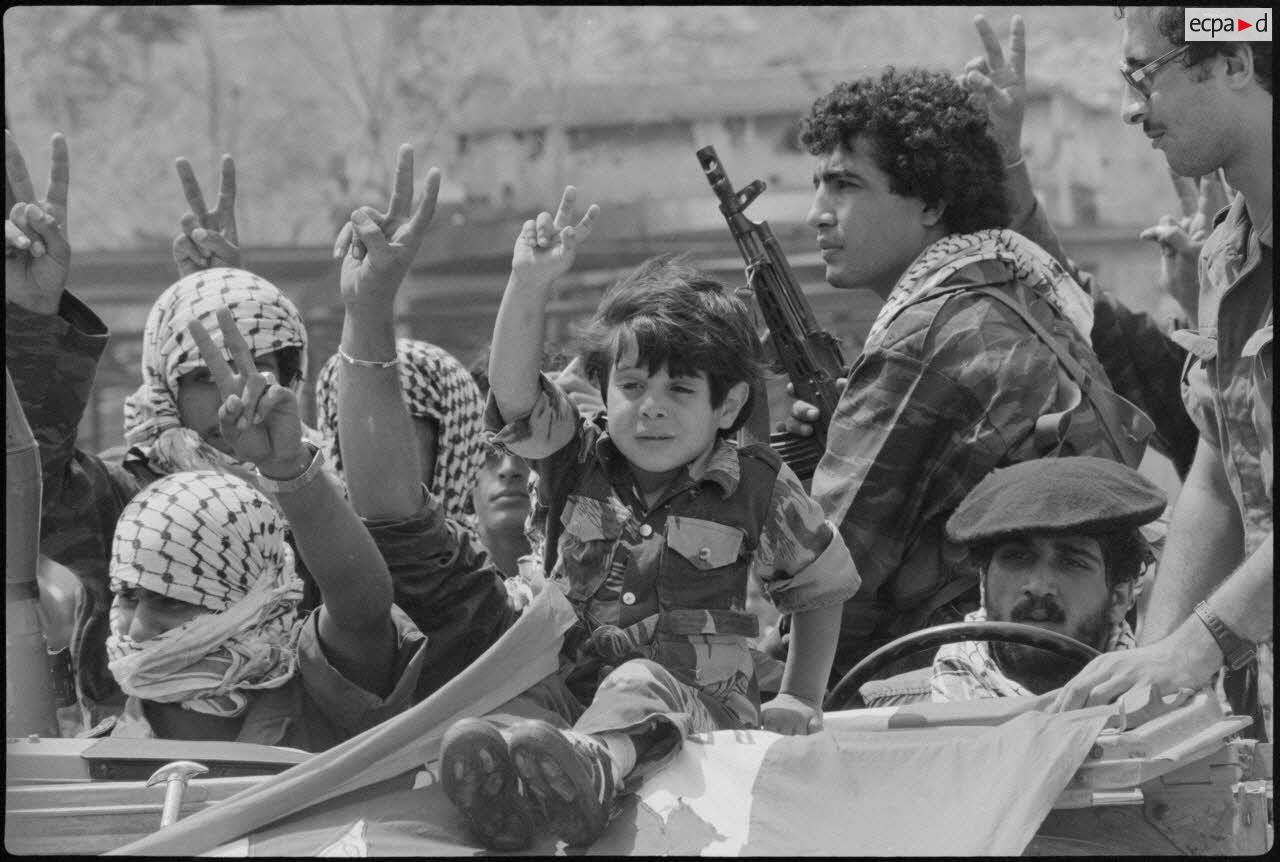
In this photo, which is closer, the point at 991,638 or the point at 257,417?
the point at 257,417

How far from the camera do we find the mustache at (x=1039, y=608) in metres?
3.79

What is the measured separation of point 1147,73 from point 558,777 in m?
1.86

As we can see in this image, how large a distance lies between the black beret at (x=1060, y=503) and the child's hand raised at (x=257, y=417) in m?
1.45

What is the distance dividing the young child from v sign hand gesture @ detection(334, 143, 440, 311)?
0.24 meters

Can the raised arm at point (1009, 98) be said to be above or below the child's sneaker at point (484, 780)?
above

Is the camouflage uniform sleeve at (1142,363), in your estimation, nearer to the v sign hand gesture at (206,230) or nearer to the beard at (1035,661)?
the beard at (1035,661)

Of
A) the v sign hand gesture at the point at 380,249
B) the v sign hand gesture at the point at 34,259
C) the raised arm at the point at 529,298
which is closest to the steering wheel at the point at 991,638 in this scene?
the raised arm at the point at 529,298

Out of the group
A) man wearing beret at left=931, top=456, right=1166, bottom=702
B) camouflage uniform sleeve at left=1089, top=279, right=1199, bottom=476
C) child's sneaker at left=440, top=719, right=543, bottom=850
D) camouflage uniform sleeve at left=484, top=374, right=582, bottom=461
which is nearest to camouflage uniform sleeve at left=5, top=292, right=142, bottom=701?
camouflage uniform sleeve at left=484, top=374, right=582, bottom=461

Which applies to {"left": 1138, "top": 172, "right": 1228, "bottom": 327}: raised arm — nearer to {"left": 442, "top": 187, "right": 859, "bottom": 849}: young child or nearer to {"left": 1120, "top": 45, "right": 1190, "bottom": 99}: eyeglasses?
{"left": 1120, "top": 45, "right": 1190, "bottom": 99}: eyeglasses

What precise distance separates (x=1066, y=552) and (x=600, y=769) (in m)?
1.50

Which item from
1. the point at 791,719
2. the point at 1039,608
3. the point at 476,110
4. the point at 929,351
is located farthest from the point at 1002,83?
the point at 476,110

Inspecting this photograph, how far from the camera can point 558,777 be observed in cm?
Answer: 261

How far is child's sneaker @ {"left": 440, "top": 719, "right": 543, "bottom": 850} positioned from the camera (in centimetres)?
261

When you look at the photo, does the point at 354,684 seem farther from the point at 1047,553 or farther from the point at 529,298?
the point at 1047,553
